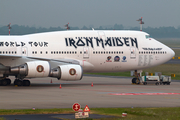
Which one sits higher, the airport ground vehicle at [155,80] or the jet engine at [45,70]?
the jet engine at [45,70]

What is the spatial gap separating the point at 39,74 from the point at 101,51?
7.65 meters

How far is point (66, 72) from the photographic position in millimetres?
34219

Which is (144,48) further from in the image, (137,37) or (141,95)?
(141,95)

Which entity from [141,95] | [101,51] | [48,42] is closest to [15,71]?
[48,42]

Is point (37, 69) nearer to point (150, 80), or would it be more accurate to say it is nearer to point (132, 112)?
point (150, 80)

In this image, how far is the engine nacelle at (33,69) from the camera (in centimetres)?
3338

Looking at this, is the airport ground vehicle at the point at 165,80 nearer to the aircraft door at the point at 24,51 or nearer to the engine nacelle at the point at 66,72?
the engine nacelle at the point at 66,72

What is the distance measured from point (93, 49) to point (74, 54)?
2134 mm

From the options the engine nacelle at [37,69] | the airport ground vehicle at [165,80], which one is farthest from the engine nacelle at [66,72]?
the airport ground vehicle at [165,80]

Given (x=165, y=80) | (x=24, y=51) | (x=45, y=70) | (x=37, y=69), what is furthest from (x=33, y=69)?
(x=165, y=80)

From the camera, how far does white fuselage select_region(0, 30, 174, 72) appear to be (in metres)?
36.2

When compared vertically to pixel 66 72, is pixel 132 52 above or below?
above

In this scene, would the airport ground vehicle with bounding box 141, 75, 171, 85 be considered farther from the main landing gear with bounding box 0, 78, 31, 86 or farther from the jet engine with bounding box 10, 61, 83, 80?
the main landing gear with bounding box 0, 78, 31, 86

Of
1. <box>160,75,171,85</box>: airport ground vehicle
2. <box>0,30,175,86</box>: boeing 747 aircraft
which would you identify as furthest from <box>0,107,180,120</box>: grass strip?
<box>160,75,171,85</box>: airport ground vehicle
